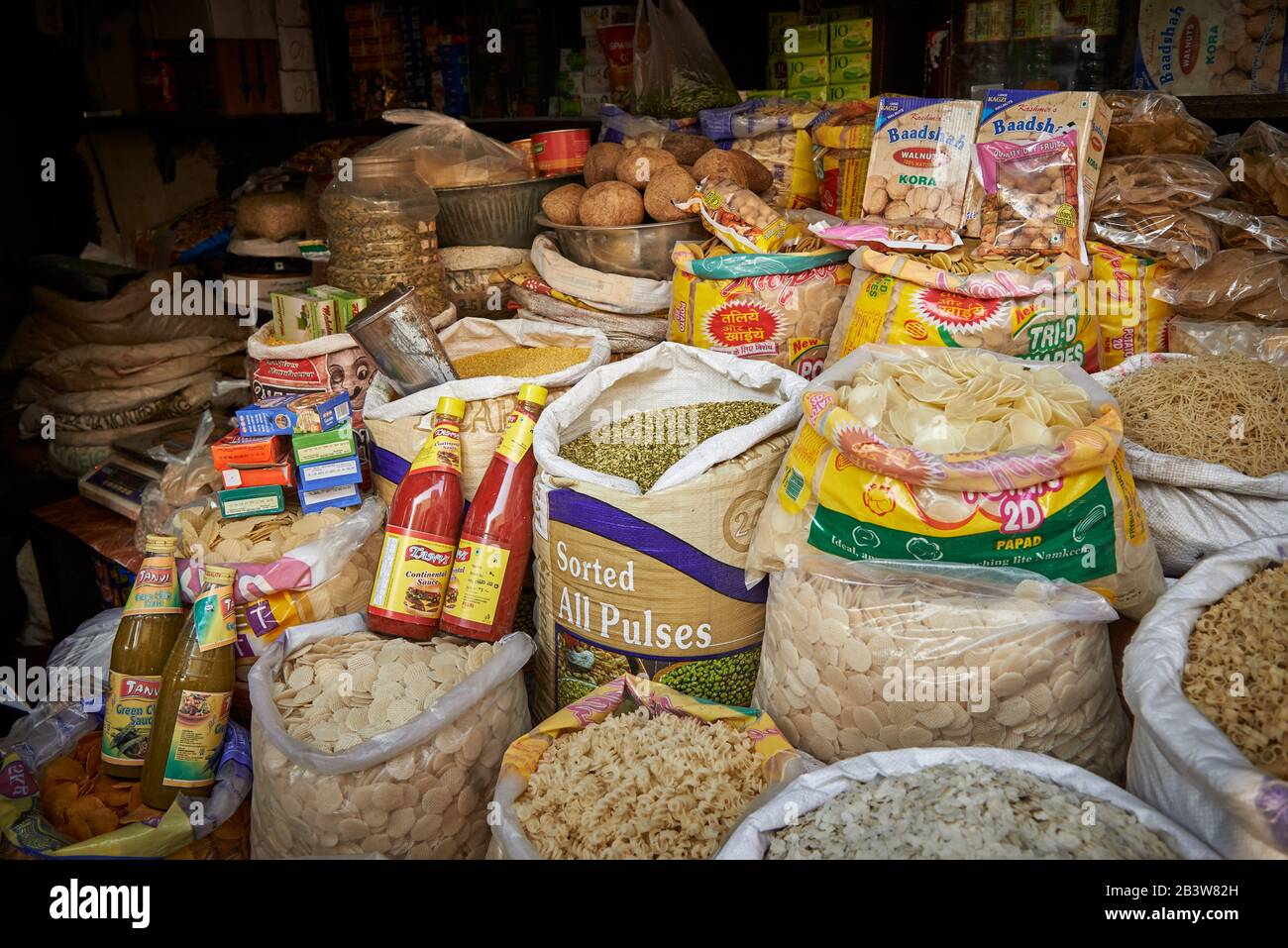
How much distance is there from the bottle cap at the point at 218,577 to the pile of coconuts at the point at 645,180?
1093 mm

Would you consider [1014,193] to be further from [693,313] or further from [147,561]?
[147,561]

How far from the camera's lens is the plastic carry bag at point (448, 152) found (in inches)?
94.5

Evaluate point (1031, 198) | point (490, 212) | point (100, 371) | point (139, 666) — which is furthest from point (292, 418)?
point (1031, 198)

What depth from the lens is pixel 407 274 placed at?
219cm

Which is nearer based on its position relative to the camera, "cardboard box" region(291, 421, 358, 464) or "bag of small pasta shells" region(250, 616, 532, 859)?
"bag of small pasta shells" region(250, 616, 532, 859)

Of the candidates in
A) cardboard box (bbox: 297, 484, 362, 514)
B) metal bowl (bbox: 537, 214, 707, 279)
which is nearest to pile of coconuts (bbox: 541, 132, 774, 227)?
metal bowl (bbox: 537, 214, 707, 279)

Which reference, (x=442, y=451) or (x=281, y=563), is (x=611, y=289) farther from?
(x=281, y=563)

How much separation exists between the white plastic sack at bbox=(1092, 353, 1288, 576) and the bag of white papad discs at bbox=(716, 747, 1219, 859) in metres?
0.56

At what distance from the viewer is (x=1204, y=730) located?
3.30ft

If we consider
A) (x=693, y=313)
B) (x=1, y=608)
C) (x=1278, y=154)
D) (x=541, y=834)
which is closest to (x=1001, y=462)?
(x=541, y=834)

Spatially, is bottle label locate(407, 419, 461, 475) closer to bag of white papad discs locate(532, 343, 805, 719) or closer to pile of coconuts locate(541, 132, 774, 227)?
bag of white papad discs locate(532, 343, 805, 719)

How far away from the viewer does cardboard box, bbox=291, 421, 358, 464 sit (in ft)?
5.76

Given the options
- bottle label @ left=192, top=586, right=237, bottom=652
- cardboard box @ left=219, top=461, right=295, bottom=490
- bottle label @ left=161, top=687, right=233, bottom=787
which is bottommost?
bottle label @ left=161, top=687, right=233, bottom=787

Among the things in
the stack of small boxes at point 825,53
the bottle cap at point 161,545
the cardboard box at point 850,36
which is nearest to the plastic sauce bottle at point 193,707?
the bottle cap at point 161,545
